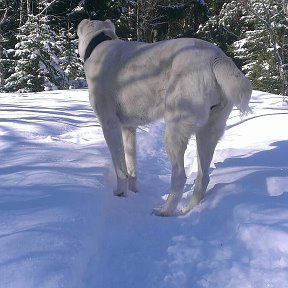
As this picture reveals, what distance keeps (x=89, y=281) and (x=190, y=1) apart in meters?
26.7

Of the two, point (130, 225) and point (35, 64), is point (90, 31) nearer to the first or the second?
point (130, 225)

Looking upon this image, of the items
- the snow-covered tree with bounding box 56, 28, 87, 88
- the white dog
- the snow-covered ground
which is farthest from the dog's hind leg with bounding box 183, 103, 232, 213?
the snow-covered tree with bounding box 56, 28, 87, 88

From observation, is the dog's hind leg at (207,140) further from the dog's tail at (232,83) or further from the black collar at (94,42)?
the black collar at (94,42)

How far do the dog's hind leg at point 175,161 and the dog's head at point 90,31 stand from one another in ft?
4.74

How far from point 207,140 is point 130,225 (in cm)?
102

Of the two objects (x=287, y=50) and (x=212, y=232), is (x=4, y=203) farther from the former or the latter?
(x=287, y=50)

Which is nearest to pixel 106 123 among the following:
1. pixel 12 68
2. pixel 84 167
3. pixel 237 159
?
pixel 84 167

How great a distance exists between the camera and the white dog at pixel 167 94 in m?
3.37

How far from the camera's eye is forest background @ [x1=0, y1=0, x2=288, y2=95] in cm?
1505

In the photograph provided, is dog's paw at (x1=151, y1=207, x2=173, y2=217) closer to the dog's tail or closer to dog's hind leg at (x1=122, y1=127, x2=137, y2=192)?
dog's hind leg at (x1=122, y1=127, x2=137, y2=192)

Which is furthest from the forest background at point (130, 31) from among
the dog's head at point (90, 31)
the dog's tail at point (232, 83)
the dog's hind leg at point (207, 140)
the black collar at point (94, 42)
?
the dog's tail at point (232, 83)

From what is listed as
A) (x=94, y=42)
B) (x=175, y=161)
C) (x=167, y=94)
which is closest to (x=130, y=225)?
(x=175, y=161)

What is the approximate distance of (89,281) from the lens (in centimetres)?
241

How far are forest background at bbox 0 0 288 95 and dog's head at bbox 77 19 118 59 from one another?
884 cm
